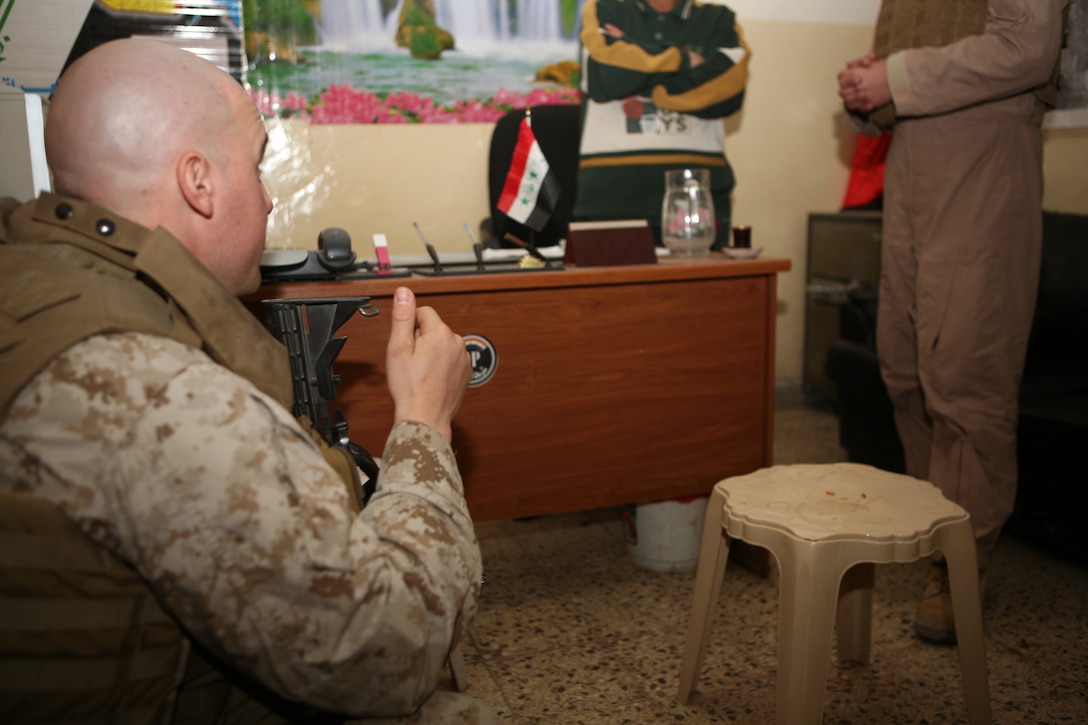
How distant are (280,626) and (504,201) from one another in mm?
1610

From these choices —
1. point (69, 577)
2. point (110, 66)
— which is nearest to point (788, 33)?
point (110, 66)

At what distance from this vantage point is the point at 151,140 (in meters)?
0.80

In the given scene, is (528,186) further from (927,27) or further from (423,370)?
(423,370)

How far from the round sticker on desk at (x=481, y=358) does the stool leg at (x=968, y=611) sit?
0.91m

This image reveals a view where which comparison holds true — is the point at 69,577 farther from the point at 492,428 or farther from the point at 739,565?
the point at 739,565

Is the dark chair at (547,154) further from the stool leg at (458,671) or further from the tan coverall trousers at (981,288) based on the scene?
the stool leg at (458,671)

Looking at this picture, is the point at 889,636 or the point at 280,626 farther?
the point at 889,636

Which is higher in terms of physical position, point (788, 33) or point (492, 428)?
point (788, 33)

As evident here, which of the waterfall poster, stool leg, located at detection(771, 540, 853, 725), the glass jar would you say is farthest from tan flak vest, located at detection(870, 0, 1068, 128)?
the waterfall poster

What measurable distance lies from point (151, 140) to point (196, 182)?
0.05 m

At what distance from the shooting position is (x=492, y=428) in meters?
1.87

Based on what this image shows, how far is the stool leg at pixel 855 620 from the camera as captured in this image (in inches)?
69.0

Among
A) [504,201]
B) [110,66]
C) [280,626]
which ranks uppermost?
[110,66]

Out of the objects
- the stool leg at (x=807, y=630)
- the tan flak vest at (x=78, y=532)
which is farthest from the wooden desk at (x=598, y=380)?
the tan flak vest at (x=78, y=532)
